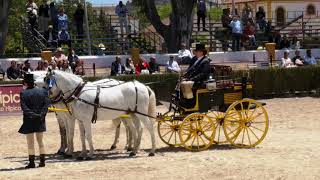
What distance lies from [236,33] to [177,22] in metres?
3.34

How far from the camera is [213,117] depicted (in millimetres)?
16781

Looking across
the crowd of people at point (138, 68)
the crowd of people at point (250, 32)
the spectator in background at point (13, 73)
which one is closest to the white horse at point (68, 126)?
the spectator in background at point (13, 73)

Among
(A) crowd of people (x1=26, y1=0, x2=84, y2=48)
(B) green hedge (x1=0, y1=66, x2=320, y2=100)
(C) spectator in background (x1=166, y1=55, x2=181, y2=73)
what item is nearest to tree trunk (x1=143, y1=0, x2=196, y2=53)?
(A) crowd of people (x1=26, y1=0, x2=84, y2=48)

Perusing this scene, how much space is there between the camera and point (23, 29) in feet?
120

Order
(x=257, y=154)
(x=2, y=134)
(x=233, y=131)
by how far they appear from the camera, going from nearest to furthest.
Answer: (x=257, y=154) < (x=233, y=131) < (x=2, y=134)

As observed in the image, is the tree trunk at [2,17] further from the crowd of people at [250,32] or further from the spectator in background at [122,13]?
the crowd of people at [250,32]

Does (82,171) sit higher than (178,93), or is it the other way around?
(178,93)

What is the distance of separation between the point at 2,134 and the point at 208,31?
22.0 metres

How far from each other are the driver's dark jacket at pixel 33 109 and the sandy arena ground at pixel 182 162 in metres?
0.83

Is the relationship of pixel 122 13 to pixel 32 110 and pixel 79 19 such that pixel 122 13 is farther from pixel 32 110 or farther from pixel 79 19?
pixel 32 110

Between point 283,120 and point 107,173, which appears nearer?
point 107,173

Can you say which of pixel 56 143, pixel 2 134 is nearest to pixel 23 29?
pixel 2 134

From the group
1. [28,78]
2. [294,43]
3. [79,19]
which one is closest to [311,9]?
[294,43]

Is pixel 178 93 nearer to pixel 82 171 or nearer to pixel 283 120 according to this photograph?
pixel 82 171
